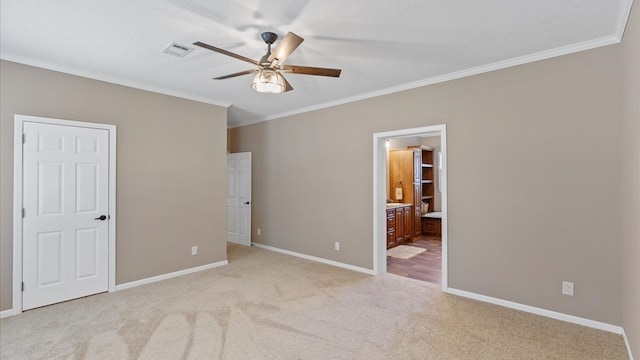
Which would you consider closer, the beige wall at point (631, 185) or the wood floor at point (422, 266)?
the beige wall at point (631, 185)

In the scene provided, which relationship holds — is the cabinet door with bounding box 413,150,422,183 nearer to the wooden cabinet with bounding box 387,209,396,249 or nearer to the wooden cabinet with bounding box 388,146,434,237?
the wooden cabinet with bounding box 388,146,434,237

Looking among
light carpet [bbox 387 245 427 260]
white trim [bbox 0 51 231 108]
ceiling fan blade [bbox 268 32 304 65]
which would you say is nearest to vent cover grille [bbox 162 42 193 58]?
ceiling fan blade [bbox 268 32 304 65]

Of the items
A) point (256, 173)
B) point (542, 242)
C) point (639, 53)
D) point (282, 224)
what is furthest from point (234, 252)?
point (639, 53)

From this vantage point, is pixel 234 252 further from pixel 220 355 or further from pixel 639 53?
pixel 639 53

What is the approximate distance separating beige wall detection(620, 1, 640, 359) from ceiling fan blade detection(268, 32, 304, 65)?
224cm

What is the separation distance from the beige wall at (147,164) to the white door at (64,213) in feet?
0.48

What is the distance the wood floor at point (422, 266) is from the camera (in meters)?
4.43

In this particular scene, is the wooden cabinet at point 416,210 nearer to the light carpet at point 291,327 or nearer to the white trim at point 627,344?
the light carpet at point 291,327

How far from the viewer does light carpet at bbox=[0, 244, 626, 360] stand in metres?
2.50

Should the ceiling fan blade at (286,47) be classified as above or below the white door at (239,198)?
above

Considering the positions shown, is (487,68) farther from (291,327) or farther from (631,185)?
(291,327)

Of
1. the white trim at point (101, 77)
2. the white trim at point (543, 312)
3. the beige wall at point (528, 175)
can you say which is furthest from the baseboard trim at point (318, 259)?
the white trim at point (101, 77)

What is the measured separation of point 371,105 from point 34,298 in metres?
4.66

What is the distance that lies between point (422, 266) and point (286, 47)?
3987 millimetres
